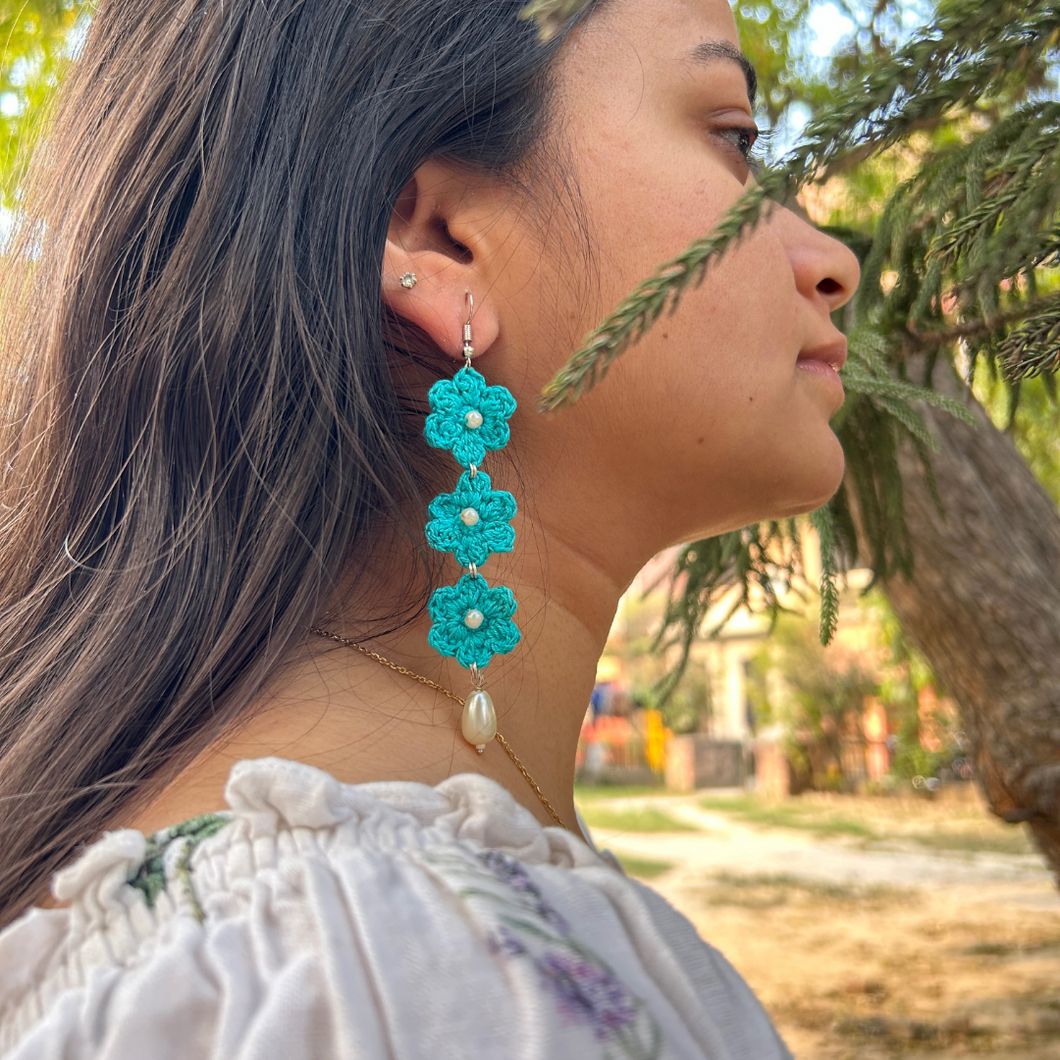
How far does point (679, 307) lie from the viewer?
134cm

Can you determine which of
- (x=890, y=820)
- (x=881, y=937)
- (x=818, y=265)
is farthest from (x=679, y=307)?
(x=890, y=820)

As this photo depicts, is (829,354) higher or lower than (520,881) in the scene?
higher

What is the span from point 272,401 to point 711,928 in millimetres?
7605

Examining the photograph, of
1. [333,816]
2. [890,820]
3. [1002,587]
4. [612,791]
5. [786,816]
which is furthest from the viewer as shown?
[612,791]

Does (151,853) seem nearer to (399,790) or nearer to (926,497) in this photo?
(399,790)

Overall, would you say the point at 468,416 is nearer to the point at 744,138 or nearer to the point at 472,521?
the point at 472,521

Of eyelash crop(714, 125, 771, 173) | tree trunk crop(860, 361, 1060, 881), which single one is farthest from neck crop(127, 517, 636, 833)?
tree trunk crop(860, 361, 1060, 881)

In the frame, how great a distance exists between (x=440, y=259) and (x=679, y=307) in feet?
1.02

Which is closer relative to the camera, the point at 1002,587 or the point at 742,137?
the point at 742,137

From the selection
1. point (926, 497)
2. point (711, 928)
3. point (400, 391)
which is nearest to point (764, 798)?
point (711, 928)

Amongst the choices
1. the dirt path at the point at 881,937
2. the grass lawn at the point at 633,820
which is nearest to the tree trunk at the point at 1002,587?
the dirt path at the point at 881,937

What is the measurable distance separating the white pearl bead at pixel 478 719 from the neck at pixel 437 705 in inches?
0.9

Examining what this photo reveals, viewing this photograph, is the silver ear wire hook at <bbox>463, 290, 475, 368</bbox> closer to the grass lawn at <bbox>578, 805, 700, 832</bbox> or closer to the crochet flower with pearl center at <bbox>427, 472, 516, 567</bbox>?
the crochet flower with pearl center at <bbox>427, 472, 516, 567</bbox>

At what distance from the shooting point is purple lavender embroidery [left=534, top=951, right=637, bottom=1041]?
2.70 ft
